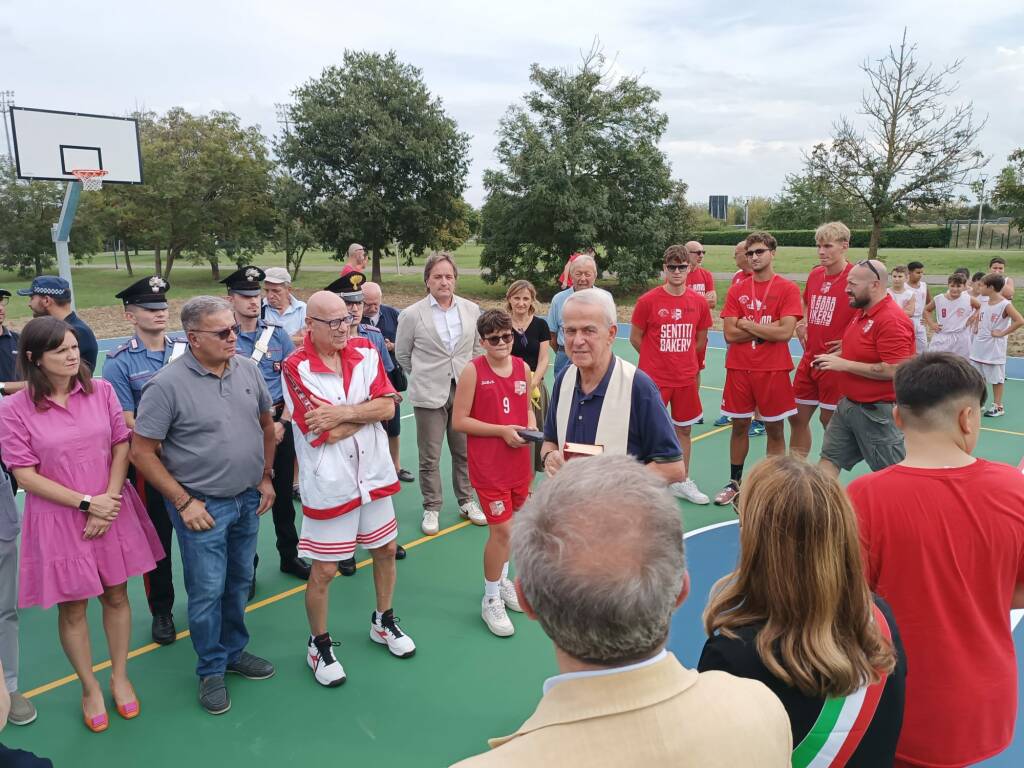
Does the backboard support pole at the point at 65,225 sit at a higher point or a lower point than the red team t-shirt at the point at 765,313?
higher

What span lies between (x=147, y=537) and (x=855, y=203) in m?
20.2

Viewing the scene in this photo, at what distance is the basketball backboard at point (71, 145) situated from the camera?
1330 cm

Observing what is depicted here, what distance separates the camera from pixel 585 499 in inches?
47.6

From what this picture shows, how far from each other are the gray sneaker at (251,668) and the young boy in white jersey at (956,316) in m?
8.88

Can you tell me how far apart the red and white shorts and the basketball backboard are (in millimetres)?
13299

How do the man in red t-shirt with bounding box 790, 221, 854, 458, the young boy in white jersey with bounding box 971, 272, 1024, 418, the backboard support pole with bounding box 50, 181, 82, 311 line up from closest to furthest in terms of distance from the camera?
the man in red t-shirt with bounding box 790, 221, 854, 458 < the young boy in white jersey with bounding box 971, 272, 1024, 418 < the backboard support pole with bounding box 50, 181, 82, 311

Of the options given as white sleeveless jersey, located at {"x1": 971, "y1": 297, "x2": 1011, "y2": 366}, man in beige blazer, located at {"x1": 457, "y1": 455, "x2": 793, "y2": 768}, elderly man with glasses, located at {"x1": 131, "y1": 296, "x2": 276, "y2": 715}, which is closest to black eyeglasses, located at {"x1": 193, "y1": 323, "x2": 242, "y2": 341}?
Result: elderly man with glasses, located at {"x1": 131, "y1": 296, "x2": 276, "y2": 715}

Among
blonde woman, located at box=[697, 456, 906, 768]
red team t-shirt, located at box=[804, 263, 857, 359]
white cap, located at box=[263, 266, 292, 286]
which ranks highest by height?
white cap, located at box=[263, 266, 292, 286]

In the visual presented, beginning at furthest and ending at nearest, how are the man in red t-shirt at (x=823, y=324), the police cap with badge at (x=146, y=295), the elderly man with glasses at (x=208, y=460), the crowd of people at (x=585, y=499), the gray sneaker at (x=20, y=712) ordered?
the man in red t-shirt at (x=823, y=324)
the police cap with badge at (x=146, y=295)
the gray sneaker at (x=20, y=712)
the elderly man with glasses at (x=208, y=460)
the crowd of people at (x=585, y=499)

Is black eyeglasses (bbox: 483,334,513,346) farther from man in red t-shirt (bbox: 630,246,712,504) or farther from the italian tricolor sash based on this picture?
the italian tricolor sash

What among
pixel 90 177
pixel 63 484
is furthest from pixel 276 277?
pixel 90 177

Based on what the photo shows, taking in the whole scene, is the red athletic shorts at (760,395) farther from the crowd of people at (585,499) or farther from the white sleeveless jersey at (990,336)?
the white sleeveless jersey at (990,336)

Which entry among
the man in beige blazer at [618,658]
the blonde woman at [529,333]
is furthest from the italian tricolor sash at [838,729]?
the blonde woman at [529,333]

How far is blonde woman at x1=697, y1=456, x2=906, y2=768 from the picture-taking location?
1.57 meters
